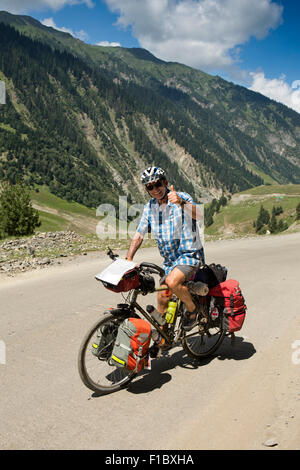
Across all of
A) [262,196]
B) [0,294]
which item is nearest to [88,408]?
[0,294]

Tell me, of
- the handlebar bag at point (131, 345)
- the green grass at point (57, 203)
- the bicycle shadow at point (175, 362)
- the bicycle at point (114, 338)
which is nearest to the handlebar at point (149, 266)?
the bicycle at point (114, 338)

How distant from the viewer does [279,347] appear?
599 centimetres

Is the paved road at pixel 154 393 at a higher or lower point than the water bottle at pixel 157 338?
lower

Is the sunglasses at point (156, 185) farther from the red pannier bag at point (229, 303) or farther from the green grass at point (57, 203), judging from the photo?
the green grass at point (57, 203)

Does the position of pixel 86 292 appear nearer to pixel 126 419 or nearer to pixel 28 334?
pixel 28 334

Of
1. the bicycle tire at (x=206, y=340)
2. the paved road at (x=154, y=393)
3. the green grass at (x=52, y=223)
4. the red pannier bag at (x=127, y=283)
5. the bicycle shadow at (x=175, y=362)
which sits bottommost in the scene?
the green grass at (x=52, y=223)

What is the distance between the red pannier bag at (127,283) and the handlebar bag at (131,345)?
1.42 ft

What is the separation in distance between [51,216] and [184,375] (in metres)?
130

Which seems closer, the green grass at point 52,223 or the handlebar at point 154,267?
the handlebar at point 154,267

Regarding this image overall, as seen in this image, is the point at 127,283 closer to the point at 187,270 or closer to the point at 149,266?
the point at 149,266

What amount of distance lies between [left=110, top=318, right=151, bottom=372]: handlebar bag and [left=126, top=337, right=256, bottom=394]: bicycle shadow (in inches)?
15.1

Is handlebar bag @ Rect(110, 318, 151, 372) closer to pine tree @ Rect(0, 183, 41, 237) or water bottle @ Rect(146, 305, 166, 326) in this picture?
water bottle @ Rect(146, 305, 166, 326)

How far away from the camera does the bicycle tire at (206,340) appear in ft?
18.1

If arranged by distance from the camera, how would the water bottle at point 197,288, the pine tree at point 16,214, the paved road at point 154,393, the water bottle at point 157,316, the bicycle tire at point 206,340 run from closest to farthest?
the paved road at point 154,393, the water bottle at point 157,316, the water bottle at point 197,288, the bicycle tire at point 206,340, the pine tree at point 16,214
